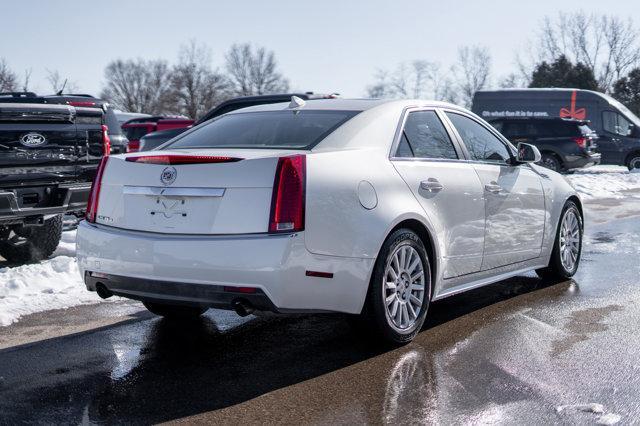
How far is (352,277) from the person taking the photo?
4.56 metres

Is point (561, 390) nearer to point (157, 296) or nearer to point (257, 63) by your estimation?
point (157, 296)

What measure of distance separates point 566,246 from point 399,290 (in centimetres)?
284

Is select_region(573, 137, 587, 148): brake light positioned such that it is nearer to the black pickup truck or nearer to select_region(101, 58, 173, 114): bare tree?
the black pickup truck

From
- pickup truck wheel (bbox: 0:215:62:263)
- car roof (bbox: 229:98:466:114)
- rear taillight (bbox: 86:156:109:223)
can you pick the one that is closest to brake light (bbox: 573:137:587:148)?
pickup truck wheel (bbox: 0:215:62:263)

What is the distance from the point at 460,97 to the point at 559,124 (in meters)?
47.0

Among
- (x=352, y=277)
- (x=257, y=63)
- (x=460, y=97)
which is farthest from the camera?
(x=257, y=63)

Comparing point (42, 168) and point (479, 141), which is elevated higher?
point (479, 141)

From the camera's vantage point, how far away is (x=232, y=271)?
14.2 ft

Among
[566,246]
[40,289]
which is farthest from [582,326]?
[40,289]

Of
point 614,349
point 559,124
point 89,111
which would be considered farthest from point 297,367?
point 559,124

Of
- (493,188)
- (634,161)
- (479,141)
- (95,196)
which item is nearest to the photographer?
(95,196)

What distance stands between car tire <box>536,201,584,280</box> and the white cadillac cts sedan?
4.02ft

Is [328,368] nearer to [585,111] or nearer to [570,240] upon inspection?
[570,240]

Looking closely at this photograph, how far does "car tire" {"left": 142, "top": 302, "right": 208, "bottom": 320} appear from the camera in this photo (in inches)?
225
